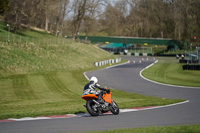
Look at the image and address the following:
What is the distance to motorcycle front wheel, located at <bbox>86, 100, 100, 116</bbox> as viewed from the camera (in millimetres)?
14312

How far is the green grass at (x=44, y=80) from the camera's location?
21.1 metres

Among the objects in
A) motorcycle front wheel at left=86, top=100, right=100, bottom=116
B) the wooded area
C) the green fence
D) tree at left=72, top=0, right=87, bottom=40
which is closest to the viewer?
motorcycle front wheel at left=86, top=100, right=100, bottom=116

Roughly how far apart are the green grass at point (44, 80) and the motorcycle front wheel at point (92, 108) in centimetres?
157

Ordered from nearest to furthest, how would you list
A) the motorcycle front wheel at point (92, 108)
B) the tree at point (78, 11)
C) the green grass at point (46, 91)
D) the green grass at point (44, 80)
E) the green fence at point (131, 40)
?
the motorcycle front wheel at point (92, 108) < the green grass at point (44, 80) < the green grass at point (46, 91) < the tree at point (78, 11) < the green fence at point (131, 40)

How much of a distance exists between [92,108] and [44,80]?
76.1ft

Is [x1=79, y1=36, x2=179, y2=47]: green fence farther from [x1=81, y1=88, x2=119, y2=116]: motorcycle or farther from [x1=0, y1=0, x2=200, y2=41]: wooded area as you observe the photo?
[x1=81, y1=88, x2=119, y2=116]: motorcycle

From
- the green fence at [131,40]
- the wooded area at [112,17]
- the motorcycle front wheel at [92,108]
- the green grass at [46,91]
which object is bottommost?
the green grass at [46,91]

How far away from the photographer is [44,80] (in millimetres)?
36938

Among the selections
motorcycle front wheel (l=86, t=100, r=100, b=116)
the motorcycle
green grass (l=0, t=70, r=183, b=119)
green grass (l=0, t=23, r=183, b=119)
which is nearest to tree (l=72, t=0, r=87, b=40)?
green grass (l=0, t=23, r=183, b=119)

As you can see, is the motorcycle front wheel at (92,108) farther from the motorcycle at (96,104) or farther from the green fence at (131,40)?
the green fence at (131,40)

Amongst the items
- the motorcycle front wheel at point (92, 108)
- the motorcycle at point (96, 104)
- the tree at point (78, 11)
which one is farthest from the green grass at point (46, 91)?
the tree at point (78, 11)

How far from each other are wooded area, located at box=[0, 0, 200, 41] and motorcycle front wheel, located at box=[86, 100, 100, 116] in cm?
4134

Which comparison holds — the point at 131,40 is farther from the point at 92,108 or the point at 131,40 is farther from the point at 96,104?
the point at 92,108

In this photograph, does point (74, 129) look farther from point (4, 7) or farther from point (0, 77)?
point (4, 7)
